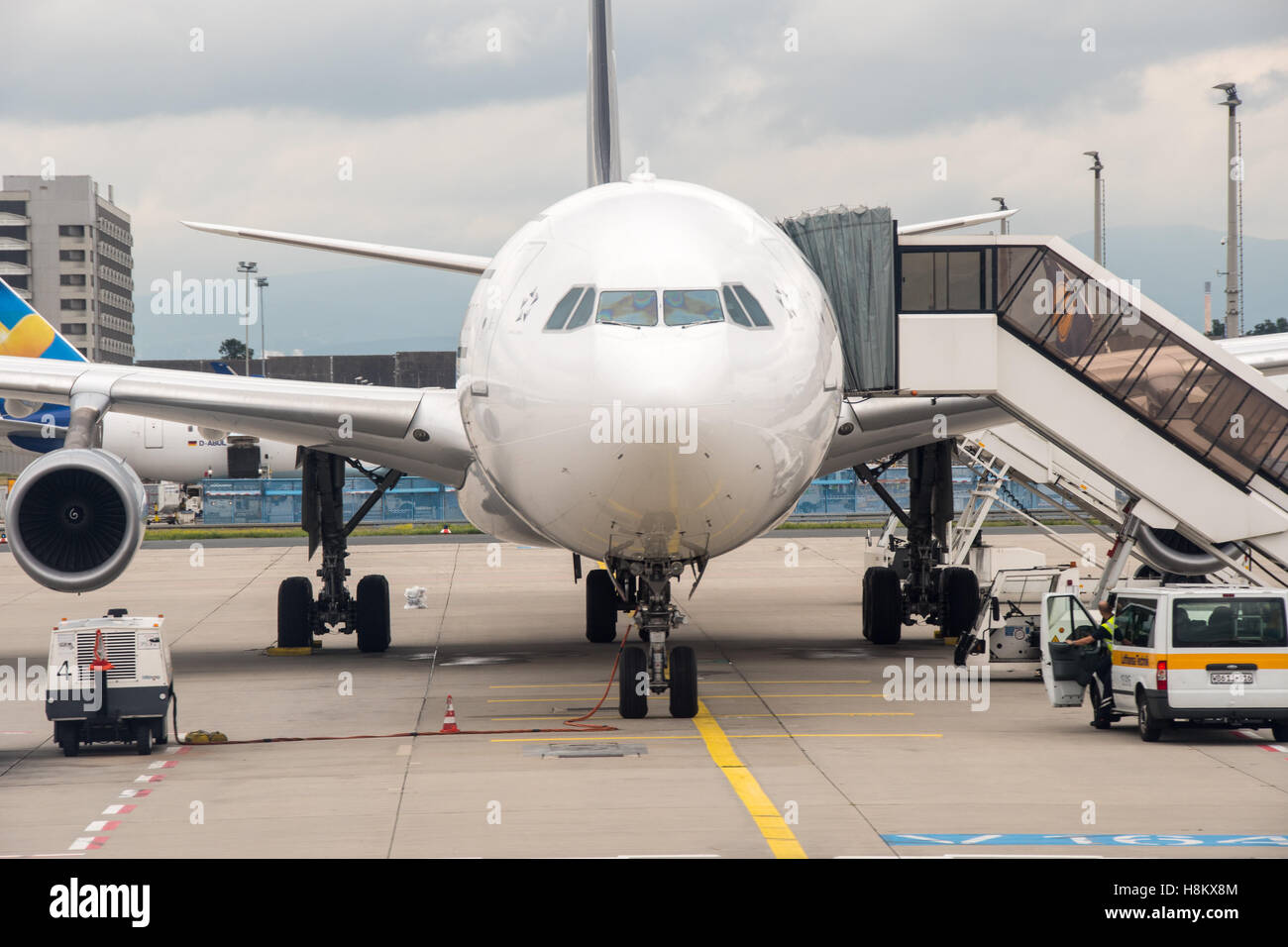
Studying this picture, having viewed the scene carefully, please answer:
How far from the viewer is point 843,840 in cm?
1045

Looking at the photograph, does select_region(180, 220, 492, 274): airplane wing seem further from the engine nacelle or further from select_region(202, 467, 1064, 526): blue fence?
select_region(202, 467, 1064, 526): blue fence

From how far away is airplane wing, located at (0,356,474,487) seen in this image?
19812 millimetres

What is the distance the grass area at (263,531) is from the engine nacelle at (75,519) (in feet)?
111

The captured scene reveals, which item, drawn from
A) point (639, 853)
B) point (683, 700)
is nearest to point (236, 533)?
point (683, 700)

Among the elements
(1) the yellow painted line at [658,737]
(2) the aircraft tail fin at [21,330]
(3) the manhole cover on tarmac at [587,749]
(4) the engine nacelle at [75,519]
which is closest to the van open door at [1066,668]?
(1) the yellow painted line at [658,737]

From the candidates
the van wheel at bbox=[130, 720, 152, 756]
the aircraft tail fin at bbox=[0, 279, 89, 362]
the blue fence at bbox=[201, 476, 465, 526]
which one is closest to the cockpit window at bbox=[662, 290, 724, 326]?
the van wheel at bbox=[130, 720, 152, 756]

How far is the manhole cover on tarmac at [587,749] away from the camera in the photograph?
45.9ft

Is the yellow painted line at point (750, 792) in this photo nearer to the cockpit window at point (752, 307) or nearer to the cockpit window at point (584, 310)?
the cockpit window at point (752, 307)

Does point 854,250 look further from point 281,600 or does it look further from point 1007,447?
point 1007,447

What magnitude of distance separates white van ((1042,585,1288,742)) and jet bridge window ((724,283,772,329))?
15.5 feet

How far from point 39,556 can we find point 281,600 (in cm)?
543

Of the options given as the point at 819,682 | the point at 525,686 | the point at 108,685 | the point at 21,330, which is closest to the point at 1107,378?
the point at 819,682

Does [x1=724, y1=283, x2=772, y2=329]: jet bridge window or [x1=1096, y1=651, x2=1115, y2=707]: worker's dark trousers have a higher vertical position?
[x1=724, y1=283, x2=772, y2=329]: jet bridge window

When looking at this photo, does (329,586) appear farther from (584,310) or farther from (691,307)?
(691,307)
